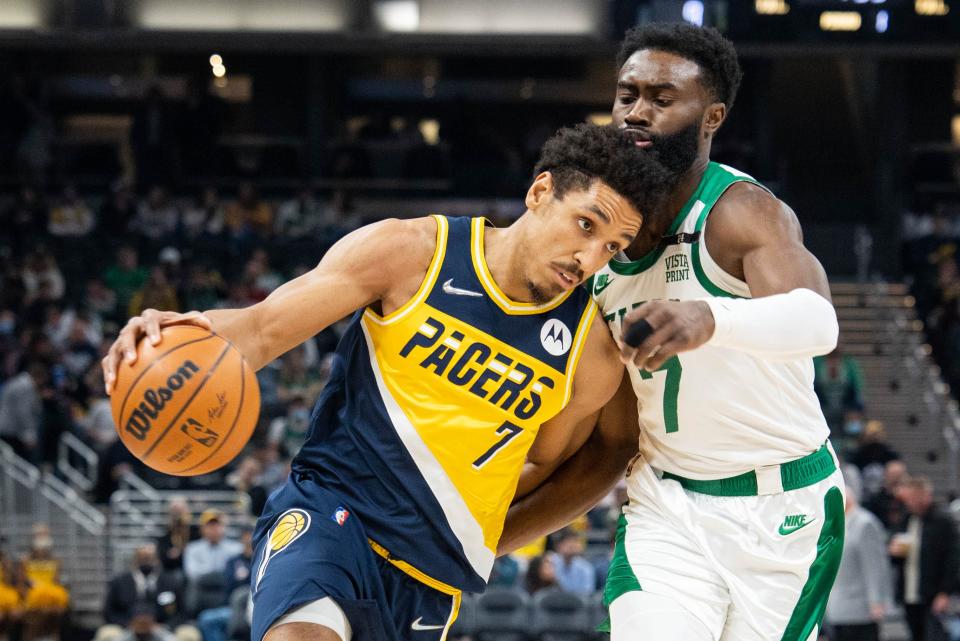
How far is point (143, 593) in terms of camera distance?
1116 cm

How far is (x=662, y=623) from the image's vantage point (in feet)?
13.2

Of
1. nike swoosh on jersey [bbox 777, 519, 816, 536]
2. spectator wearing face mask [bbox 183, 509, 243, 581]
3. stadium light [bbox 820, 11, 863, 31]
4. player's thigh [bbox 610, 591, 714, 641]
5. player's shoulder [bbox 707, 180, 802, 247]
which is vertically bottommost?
spectator wearing face mask [bbox 183, 509, 243, 581]

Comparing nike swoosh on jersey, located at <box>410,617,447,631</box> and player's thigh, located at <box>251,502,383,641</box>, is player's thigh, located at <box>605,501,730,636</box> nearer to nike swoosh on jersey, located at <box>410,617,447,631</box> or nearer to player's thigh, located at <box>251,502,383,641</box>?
nike swoosh on jersey, located at <box>410,617,447,631</box>

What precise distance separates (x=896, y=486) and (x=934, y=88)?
12505 mm

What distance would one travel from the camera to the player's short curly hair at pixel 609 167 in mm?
4016

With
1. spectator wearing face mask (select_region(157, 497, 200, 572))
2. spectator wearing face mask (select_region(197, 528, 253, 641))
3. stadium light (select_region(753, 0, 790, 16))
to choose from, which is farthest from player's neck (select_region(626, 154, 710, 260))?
stadium light (select_region(753, 0, 790, 16))

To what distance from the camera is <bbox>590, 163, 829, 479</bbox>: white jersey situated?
13.7 feet

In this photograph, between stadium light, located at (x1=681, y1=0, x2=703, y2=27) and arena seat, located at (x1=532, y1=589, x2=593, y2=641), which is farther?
stadium light, located at (x1=681, y1=0, x2=703, y2=27)

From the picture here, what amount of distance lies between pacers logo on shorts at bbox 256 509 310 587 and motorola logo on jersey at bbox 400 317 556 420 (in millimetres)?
560

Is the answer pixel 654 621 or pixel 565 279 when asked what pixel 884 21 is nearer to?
pixel 565 279

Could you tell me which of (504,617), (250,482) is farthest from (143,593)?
(504,617)

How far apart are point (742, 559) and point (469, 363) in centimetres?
101

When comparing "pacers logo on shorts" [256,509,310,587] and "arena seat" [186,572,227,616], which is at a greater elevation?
"pacers logo on shorts" [256,509,310,587]

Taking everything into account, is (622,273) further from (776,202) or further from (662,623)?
(662,623)
